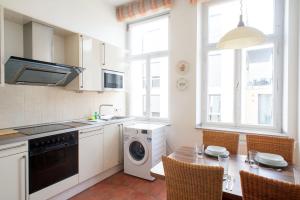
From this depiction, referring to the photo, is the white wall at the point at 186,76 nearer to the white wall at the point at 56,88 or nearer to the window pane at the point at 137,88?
the window pane at the point at 137,88

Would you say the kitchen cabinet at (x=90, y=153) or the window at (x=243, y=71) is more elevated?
the window at (x=243, y=71)

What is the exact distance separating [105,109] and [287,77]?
286 cm

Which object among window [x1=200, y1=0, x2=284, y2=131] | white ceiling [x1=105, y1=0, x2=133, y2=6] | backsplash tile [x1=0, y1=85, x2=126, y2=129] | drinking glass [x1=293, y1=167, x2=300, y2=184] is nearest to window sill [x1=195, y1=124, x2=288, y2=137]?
window [x1=200, y1=0, x2=284, y2=131]

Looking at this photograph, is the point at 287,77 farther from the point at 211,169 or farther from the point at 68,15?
the point at 68,15

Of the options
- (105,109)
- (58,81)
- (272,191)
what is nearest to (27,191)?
(58,81)

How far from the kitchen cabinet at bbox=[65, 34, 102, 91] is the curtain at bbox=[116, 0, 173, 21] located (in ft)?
3.30

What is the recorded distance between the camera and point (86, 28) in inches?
115

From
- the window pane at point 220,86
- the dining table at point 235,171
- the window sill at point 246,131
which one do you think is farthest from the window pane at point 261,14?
the dining table at point 235,171

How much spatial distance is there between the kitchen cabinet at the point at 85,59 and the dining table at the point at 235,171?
1676 mm

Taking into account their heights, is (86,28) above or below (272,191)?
above

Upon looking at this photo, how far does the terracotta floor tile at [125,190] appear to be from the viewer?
88.7 inches

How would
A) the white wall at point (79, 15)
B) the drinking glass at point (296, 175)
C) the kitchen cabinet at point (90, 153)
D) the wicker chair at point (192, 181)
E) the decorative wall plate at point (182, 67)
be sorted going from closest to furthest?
1. the wicker chair at point (192, 181)
2. the drinking glass at point (296, 175)
3. the white wall at point (79, 15)
4. the kitchen cabinet at point (90, 153)
5. the decorative wall plate at point (182, 67)

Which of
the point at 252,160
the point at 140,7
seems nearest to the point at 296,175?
the point at 252,160

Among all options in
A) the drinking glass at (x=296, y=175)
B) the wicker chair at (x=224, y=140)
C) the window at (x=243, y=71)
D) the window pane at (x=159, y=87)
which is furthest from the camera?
the window pane at (x=159, y=87)
